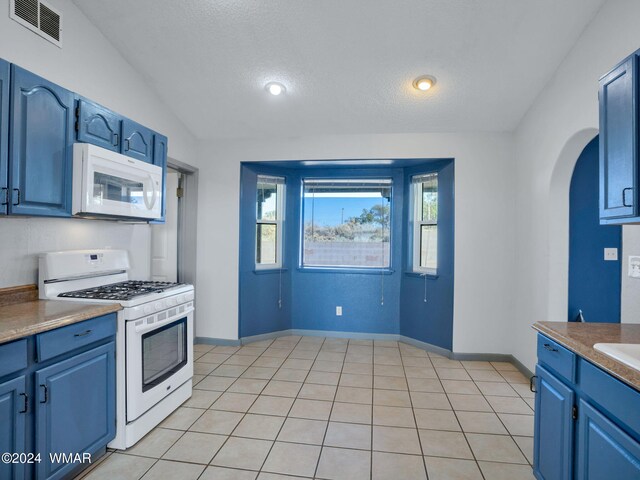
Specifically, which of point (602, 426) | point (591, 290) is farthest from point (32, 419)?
point (591, 290)

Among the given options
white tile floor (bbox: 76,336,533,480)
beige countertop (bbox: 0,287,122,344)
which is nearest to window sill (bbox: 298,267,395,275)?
white tile floor (bbox: 76,336,533,480)

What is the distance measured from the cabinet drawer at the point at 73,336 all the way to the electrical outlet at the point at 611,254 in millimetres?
3502

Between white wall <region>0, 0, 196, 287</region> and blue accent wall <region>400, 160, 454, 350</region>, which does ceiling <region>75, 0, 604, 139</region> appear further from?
blue accent wall <region>400, 160, 454, 350</region>

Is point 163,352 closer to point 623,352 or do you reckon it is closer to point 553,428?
point 553,428

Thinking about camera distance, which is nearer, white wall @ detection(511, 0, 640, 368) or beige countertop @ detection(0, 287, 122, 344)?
beige countertop @ detection(0, 287, 122, 344)

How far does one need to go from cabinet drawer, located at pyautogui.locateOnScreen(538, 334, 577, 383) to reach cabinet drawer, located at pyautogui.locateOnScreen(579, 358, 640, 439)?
6cm

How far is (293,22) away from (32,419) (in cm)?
281

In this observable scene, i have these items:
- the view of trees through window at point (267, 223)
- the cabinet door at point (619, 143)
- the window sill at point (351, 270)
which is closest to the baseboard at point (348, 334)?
the window sill at point (351, 270)

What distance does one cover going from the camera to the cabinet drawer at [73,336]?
1572mm

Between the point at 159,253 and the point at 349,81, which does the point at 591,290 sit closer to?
the point at 349,81

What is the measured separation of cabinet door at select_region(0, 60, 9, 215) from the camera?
1691mm

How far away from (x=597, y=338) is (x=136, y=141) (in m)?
3.18

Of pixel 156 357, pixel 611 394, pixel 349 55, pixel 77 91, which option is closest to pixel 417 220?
pixel 349 55

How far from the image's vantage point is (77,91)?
241 cm
